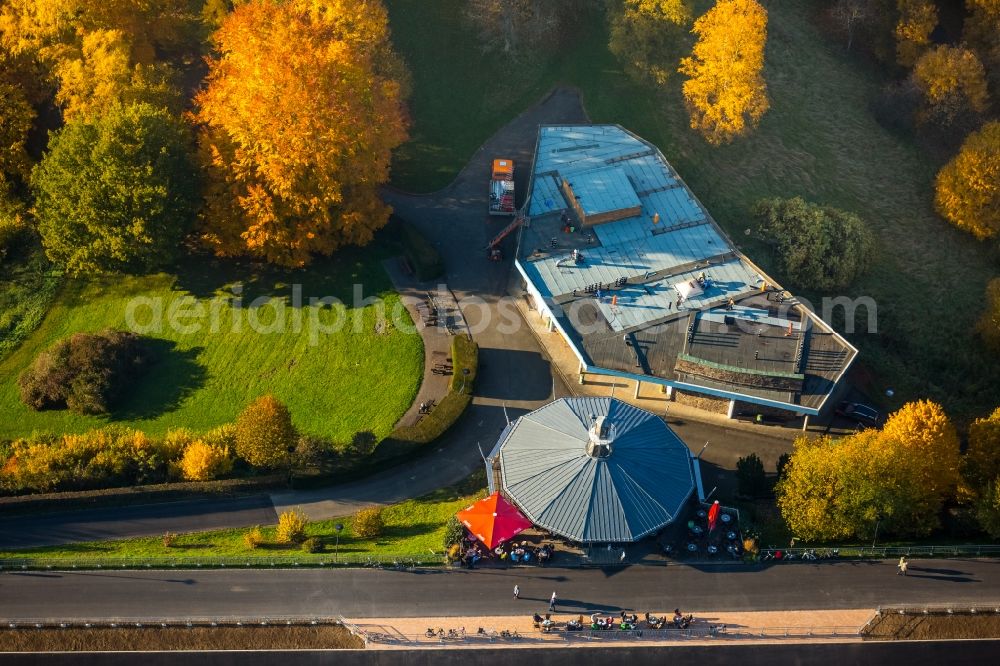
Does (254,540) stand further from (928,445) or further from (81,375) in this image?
(928,445)

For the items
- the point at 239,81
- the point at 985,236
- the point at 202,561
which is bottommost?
the point at 202,561

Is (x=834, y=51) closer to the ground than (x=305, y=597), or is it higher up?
higher up

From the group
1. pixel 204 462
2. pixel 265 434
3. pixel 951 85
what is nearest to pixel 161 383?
pixel 204 462

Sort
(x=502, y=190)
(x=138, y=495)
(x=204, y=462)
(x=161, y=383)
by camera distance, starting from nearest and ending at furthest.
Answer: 1. (x=138, y=495)
2. (x=204, y=462)
3. (x=161, y=383)
4. (x=502, y=190)

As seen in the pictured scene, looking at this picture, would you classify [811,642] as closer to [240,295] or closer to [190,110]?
[240,295]

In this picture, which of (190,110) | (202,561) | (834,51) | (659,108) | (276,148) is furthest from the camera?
(834,51)

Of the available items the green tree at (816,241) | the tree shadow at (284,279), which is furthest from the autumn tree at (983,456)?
the tree shadow at (284,279)

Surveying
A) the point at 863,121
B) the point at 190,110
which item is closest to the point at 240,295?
the point at 190,110

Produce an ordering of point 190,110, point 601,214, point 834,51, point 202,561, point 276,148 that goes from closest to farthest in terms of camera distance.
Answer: point 202,561 → point 276,148 → point 601,214 → point 190,110 → point 834,51
